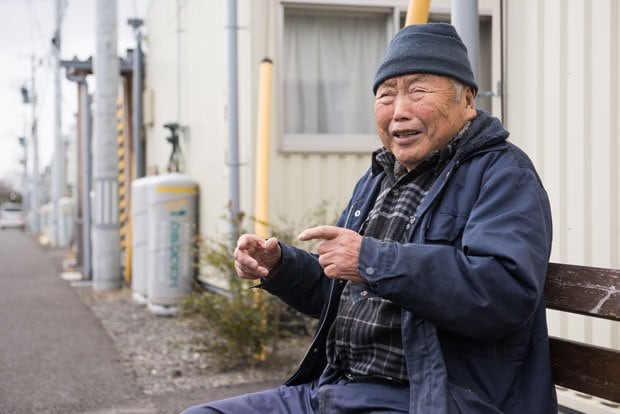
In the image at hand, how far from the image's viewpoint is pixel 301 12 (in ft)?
27.8

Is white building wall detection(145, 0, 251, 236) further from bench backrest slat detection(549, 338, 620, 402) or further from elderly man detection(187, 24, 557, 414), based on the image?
bench backrest slat detection(549, 338, 620, 402)

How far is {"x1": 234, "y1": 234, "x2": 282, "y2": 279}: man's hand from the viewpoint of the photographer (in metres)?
2.78

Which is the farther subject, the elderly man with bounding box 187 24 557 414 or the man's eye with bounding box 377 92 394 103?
the man's eye with bounding box 377 92 394 103

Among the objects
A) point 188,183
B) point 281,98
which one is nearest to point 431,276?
point 281,98

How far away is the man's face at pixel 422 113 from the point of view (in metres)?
2.63

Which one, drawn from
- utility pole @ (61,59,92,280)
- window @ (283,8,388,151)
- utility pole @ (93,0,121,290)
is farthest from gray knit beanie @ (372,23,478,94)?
utility pole @ (61,59,92,280)

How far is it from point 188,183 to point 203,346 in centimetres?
318

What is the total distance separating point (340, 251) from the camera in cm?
236

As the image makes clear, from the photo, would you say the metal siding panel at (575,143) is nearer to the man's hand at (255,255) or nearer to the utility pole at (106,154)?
the man's hand at (255,255)

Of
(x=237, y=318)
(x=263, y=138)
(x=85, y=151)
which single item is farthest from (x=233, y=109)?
(x=85, y=151)

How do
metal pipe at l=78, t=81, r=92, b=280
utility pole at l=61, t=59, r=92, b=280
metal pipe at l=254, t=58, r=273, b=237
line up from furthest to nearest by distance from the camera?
metal pipe at l=78, t=81, r=92, b=280, utility pole at l=61, t=59, r=92, b=280, metal pipe at l=254, t=58, r=273, b=237

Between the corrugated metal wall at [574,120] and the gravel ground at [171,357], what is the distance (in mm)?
2756

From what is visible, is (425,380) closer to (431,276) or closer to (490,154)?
(431,276)

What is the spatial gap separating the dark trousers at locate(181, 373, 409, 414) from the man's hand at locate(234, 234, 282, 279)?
16.1 inches
